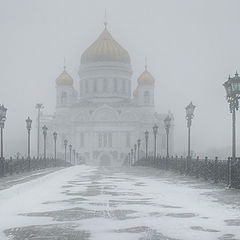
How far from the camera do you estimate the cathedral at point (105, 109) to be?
105562 millimetres

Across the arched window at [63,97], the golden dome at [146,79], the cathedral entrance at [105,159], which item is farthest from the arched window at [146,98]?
the arched window at [63,97]

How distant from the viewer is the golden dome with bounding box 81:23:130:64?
109625mm

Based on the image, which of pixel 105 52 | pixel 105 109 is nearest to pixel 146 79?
pixel 105 52

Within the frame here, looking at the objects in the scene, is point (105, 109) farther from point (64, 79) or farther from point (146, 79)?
point (64, 79)

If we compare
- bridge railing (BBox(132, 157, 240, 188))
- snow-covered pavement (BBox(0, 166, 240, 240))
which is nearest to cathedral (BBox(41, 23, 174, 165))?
bridge railing (BBox(132, 157, 240, 188))

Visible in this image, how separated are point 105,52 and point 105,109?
1242 centimetres

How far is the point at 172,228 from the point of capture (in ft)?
28.4

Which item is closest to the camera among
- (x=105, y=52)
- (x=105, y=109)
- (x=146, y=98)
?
(x=105, y=109)

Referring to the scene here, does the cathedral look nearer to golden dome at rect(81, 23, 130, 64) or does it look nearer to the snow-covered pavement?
golden dome at rect(81, 23, 130, 64)

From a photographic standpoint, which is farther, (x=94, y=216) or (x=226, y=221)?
(x=94, y=216)

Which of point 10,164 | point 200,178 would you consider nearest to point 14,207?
point 200,178

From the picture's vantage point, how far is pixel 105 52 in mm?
109688

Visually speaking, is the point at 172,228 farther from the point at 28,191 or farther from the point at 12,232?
the point at 28,191

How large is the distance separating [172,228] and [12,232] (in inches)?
98.3
